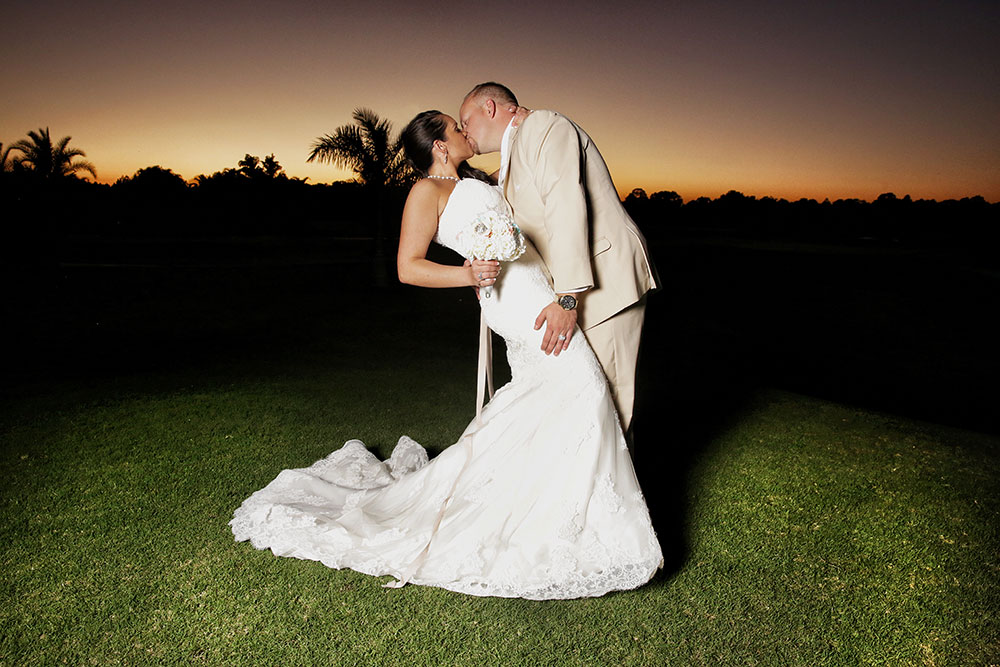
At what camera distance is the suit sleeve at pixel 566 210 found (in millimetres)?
2906

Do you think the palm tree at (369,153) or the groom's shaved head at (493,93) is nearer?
the groom's shaved head at (493,93)

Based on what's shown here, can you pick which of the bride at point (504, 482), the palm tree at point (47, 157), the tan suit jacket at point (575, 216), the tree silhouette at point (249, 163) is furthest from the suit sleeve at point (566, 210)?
the tree silhouette at point (249, 163)

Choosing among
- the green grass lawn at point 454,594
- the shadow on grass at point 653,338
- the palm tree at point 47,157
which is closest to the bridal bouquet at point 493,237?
the green grass lawn at point 454,594

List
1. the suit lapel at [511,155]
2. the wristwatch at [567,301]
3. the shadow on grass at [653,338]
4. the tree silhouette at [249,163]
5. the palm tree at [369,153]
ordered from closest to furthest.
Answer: the wristwatch at [567,301] → the suit lapel at [511,155] → the shadow on grass at [653,338] → the palm tree at [369,153] → the tree silhouette at [249,163]

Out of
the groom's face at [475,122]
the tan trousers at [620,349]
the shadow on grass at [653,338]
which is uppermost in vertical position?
the groom's face at [475,122]

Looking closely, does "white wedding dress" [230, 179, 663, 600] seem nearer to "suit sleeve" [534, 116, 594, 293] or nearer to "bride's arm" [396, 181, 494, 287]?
"bride's arm" [396, 181, 494, 287]

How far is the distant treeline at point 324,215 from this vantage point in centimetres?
3350

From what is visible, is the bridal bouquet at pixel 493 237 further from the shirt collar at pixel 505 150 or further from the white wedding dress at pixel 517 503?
the shirt collar at pixel 505 150

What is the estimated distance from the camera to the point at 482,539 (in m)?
3.04

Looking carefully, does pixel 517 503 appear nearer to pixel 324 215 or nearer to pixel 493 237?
pixel 493 237

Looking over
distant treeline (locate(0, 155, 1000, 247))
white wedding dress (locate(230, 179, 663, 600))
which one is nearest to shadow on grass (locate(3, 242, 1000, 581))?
white wedding dress (locate(230, 179, 663, 600))

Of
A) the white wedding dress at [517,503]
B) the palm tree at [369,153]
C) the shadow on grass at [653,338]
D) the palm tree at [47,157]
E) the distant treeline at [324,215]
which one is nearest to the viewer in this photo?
the white wedding dress at [517,503]

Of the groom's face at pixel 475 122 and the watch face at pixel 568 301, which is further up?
the groom's face at pixel 475 122

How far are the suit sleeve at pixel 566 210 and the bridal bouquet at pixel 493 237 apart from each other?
248mm
